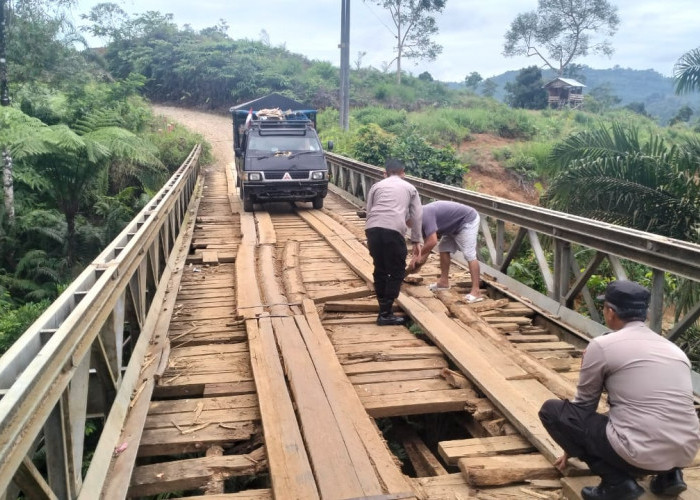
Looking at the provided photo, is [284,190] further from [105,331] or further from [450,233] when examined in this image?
[105,331]

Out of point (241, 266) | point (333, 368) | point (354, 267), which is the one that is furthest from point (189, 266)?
point (333, 368)

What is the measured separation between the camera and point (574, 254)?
6773 mm

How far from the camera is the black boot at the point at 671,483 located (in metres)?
2.84

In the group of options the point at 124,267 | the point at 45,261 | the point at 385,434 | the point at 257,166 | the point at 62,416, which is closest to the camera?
the point at 62,416

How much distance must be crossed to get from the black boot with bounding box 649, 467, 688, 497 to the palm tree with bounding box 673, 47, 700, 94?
25.2 ft

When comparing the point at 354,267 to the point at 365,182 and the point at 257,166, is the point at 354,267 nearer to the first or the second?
the point at 257,166

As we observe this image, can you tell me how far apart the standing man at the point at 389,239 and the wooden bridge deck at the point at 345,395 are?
284 millimetres

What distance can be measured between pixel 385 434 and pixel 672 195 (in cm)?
462

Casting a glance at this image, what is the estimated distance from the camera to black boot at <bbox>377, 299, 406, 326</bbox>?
5.87 m

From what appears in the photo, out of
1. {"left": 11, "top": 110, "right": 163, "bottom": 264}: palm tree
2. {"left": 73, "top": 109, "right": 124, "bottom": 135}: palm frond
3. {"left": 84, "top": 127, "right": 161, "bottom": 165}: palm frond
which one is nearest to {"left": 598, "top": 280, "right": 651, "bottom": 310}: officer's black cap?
{"left": 11, "top": 110, "right": 163, "bottom": 264}: palm tree

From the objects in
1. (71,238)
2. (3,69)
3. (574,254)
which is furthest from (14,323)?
(3,69)

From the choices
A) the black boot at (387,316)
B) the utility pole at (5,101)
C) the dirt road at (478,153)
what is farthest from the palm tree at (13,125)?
Answer: the dirt road at (478,153)

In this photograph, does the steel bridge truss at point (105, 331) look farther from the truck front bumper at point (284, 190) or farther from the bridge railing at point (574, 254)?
the truck front bumper at point (284, 190)

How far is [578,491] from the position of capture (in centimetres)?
300
